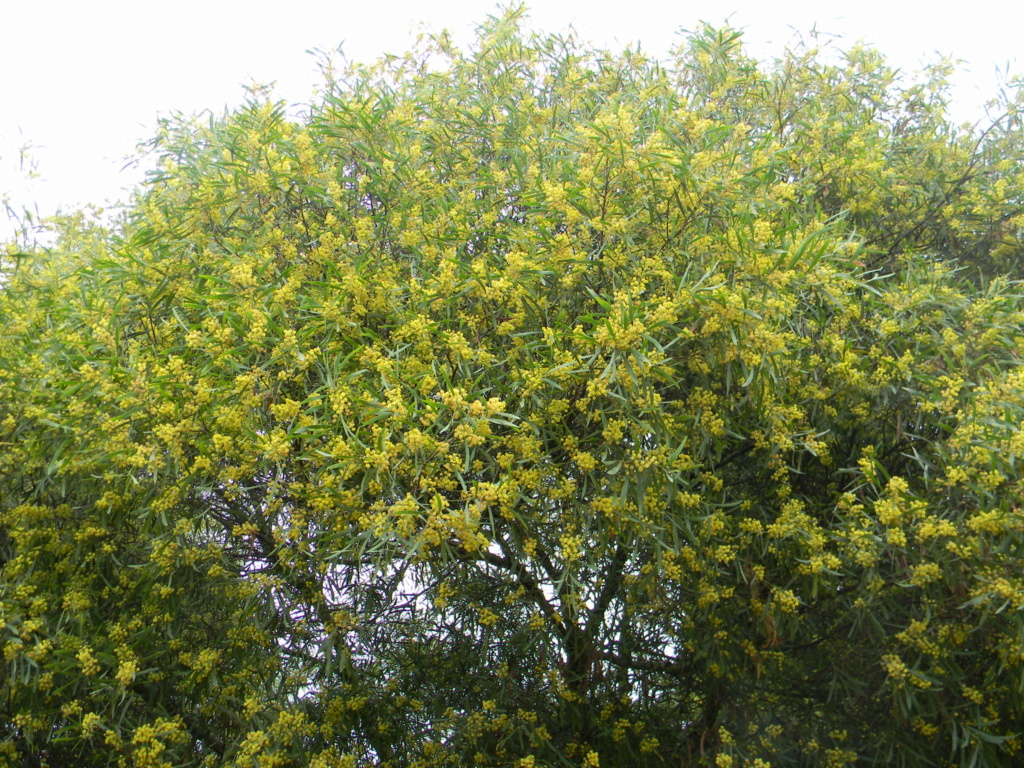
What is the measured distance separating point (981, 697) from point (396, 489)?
2175mm

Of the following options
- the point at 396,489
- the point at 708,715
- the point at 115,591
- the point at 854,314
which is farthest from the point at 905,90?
the point at 115,591

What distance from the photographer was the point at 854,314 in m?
3.63

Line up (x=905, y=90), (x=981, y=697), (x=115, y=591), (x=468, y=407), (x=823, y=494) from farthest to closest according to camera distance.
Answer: (x=905, y=90)
(x=823, y=494)
(x=115, y=591)
(x=981, y=697)
(x=468, y=407)

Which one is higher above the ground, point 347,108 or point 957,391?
point 347,108

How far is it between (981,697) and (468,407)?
2083 mm

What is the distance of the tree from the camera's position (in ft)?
10.1

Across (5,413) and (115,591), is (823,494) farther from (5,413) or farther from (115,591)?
(5,413)

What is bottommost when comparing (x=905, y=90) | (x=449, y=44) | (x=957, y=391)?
(x=957, y=391)

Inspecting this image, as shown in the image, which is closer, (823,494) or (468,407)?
(468,407)

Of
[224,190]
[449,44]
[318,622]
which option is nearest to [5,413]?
[224,190]

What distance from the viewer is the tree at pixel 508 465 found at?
307cm

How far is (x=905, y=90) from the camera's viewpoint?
5.02 m

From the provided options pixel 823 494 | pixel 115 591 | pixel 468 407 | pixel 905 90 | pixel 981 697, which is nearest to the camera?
pixel 468 407

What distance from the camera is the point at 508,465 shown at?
2949 millimetres
